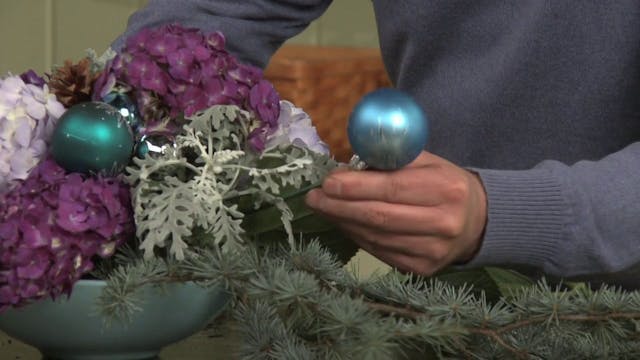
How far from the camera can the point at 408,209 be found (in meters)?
0.58

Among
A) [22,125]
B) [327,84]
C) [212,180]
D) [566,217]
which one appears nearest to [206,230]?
[212,180]

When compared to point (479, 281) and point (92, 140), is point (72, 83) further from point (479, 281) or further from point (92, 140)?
point (479, 281)

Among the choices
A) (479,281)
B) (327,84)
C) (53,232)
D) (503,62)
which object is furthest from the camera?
(327,84)

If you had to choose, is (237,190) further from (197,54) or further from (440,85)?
(440,85)

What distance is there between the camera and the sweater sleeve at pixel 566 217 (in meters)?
0.64

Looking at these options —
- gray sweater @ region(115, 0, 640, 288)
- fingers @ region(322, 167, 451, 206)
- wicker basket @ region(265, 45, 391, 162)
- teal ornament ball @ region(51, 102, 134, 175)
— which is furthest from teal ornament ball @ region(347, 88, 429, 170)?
wicker basket @ region(265, 45, 391, 162)

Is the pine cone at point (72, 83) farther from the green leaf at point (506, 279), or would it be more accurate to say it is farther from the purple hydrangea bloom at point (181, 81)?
the green leaf at point (506, 279)

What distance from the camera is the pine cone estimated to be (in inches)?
25.4

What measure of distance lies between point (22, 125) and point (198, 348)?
179mm

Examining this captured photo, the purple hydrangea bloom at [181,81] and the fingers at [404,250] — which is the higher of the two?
the purple hydrangea bloom at [181,81]

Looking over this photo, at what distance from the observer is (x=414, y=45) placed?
1044 millimetres

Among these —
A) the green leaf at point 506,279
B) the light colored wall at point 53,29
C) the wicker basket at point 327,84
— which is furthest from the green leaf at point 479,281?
the light colored wall at point 53,29

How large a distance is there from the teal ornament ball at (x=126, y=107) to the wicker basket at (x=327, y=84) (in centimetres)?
127

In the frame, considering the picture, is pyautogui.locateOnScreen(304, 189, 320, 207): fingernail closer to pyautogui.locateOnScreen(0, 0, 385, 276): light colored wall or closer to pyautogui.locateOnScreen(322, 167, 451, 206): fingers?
pyautogui.locateOnScreen(322, 167, 451, 206): fingers
